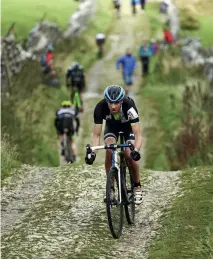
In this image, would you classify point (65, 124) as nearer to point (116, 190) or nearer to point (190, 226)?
point (116, 190)

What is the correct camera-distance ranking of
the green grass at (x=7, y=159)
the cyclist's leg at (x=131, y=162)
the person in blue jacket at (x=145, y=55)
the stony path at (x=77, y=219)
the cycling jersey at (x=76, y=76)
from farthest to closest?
the person in blue jacket at (x=145, y=55) < the cycling jersey at (x=76, y=76) < the green grass at (x=7, y=159) < the cyclist's leg at (x=131, y=162) < the stony path at (x=77, y=219)

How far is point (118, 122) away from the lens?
8.32 metres

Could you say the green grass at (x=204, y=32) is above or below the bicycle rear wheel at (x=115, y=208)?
above

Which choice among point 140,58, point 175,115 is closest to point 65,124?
point 175,115

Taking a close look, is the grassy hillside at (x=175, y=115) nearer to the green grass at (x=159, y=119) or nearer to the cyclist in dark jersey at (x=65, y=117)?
the green grass at (x=159, y=119)

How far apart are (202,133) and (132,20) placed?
84.2 ft

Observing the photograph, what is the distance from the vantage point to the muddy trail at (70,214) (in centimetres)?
769

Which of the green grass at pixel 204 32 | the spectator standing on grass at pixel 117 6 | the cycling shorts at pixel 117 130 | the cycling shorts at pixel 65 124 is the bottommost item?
the cycling shorts at pixel 117 130

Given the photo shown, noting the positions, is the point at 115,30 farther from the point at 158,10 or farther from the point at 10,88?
the point at 10,88

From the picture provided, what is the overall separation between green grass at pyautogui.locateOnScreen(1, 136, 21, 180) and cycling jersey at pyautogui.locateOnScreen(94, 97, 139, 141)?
11.0ft

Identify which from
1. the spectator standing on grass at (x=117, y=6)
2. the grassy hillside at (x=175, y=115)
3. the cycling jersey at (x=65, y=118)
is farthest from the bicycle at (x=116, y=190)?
the spectator standing on grass at (x=117, y=6)

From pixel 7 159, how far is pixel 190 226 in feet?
14.7

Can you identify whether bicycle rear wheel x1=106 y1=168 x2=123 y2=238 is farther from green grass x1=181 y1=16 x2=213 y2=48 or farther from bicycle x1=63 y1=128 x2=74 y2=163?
green grass x1=181 y1=16 x2=213 y2=48

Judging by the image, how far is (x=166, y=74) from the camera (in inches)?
1017
